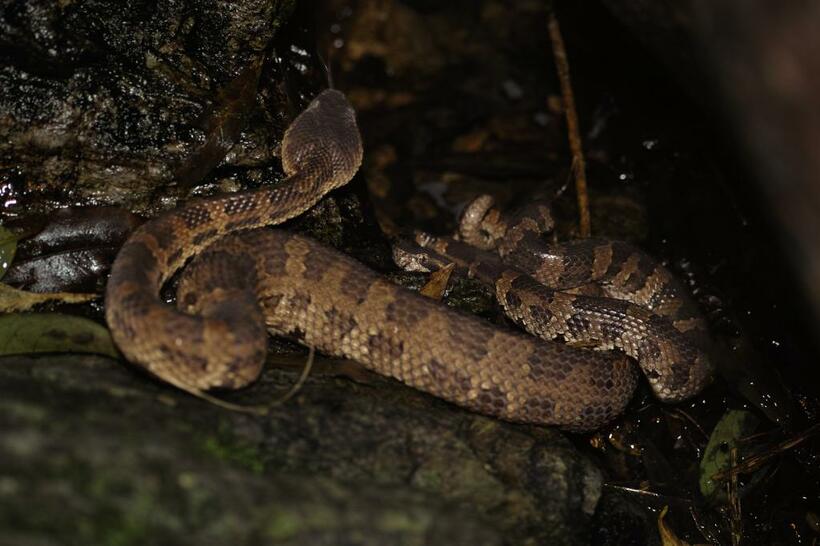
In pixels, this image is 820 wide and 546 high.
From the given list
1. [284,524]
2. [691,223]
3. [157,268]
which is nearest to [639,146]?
[691,223]

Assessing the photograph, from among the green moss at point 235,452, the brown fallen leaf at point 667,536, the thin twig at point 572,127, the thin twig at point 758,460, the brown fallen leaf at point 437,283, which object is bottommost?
the brown fallen leaf at point 667,536

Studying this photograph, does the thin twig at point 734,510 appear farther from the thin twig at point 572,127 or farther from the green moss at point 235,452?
the green moss at point 235,452

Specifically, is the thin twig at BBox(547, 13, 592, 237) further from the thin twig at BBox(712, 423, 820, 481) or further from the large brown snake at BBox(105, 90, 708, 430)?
the thin twig at BBox(712, 423, 820, 481)

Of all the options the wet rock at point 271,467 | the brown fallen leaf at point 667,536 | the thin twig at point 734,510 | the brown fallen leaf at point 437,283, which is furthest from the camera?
the brown fallen leaf at point 437,283

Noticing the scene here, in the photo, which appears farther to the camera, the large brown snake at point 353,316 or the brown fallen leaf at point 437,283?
the brown fallen leaf at point 437,283

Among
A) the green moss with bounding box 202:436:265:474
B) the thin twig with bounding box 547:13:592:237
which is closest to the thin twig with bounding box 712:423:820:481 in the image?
the thin twig with bounding box 547:13:592:237

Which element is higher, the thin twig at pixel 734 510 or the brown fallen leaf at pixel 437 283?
the brown fallen leaf at pixel 437 283

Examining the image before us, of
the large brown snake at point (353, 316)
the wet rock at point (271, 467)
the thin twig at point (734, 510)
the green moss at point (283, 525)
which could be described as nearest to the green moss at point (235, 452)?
the wet rock at point (271, 467)

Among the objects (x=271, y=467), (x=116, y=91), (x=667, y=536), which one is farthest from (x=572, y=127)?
(x=271, y=467)

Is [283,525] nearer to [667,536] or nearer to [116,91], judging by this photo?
[667,536]

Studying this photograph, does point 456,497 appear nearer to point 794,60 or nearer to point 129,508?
point 129,508
